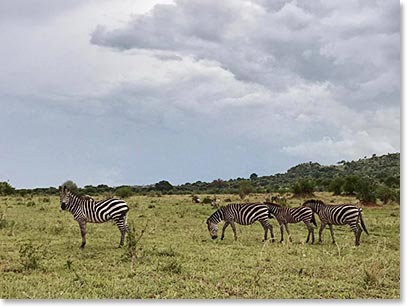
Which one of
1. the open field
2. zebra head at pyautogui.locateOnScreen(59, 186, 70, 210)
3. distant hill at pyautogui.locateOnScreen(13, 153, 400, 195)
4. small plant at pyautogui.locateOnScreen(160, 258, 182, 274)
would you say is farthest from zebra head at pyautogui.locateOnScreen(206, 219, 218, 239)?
small plant at pyautogui.locateOnScreen(160, 258, 182, 274)

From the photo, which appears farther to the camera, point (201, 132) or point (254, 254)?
point (254, 254)

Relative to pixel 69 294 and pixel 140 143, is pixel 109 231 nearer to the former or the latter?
pixel 140 143

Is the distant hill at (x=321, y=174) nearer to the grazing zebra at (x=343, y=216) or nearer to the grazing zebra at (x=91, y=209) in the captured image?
the grazing zebra at (x=343, y=216)

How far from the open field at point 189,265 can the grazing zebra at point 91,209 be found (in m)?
0.52

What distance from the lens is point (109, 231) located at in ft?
41.3

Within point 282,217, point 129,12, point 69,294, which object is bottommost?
point 69,294

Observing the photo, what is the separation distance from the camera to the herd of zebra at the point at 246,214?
10016mm

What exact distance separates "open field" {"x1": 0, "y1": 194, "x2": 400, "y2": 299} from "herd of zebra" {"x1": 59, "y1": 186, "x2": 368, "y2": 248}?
0.40 m

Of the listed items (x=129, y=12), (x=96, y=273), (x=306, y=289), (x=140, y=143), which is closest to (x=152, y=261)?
(x=96, y=273)

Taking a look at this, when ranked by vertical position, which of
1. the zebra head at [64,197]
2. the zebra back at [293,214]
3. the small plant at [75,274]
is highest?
the zebra head at [64,197]

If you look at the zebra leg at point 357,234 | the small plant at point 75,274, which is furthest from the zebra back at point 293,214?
the small plant at point 75,274

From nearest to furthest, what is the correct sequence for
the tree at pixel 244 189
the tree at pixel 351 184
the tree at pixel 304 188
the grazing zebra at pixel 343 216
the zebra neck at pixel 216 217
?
the grazing zebra at pixel 343 216 < the zebra neck at pixel 216 217 < the tree at pixel 351 184 < the tree at pixel 244 189 < the tree at pixel 304 188

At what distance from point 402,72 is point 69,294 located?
15.9ft

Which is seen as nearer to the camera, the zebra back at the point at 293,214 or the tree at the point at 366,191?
the zebra back at the point at 293,214
